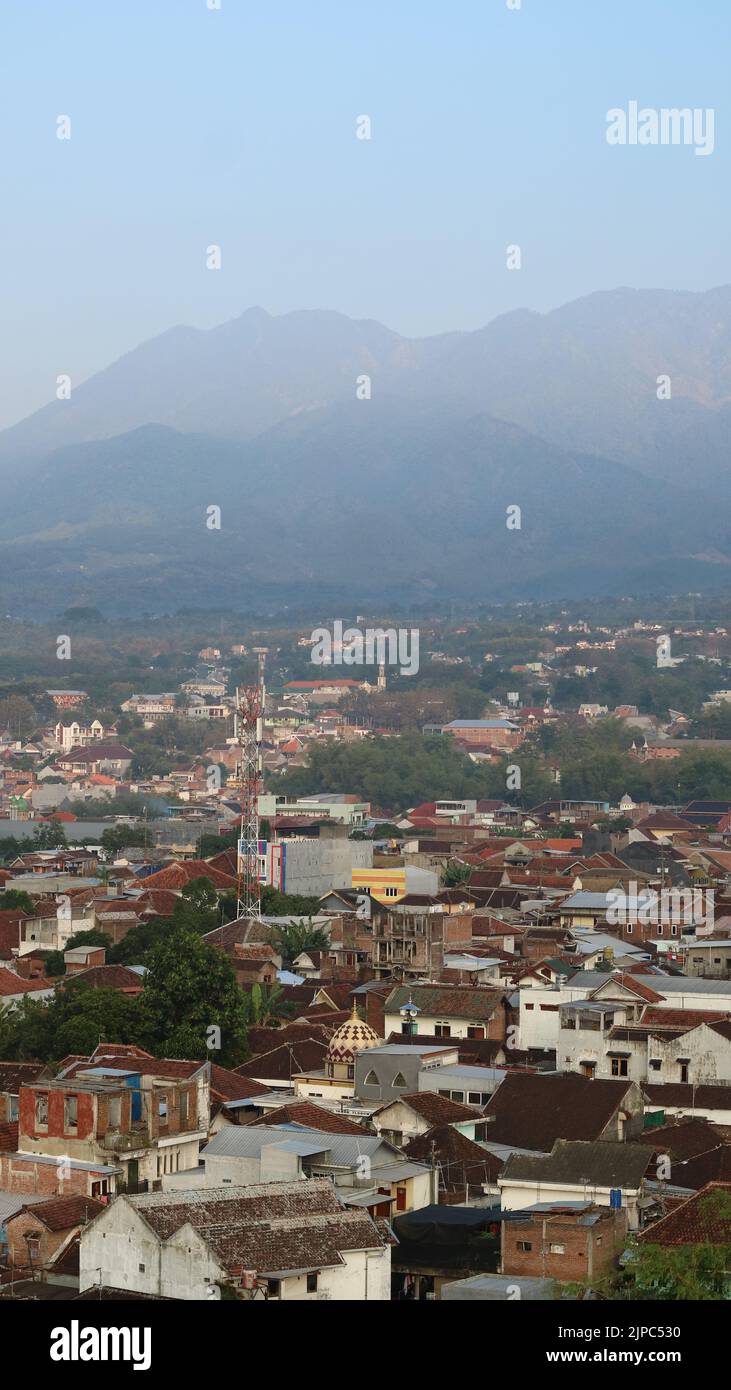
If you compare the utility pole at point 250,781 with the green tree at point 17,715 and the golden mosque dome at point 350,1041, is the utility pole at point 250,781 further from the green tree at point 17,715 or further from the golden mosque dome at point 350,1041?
the green tree at point 17,715

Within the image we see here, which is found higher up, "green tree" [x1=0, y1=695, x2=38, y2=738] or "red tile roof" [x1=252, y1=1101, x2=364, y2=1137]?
"red tile roof" [x1=252, y1=1101, x2=364, y2=1137]

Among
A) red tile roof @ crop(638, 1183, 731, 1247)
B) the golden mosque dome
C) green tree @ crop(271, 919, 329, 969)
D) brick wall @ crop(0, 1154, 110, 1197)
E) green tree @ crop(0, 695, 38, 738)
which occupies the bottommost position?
green tree @ crop(0, 695, 38, 738)

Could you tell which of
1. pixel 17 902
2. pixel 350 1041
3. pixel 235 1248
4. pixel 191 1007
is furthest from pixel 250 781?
pixel 235 1248

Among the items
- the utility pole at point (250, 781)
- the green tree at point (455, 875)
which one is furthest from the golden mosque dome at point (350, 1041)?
the green tree at point (455, 875)

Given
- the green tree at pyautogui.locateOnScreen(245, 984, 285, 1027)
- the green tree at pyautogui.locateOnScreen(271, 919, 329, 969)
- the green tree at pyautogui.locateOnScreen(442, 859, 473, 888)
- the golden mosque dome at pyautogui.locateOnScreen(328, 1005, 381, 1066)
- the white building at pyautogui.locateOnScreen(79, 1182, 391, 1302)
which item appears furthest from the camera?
the green tree at pyautogui.locateOnScreen(442, 859, 473, 888)

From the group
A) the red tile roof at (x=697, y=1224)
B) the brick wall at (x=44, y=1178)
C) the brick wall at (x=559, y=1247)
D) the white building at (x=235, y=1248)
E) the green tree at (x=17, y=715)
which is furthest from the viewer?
the green tree at (x=17, y=715)

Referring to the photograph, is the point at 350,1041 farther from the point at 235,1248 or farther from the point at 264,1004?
the point at 235,1248


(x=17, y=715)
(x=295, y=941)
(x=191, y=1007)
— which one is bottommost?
(x=17, y=715)

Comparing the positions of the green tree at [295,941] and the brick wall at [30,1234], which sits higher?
the brick wall at [30,1234]

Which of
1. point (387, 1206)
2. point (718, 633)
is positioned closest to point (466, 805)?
point (387, 1206)

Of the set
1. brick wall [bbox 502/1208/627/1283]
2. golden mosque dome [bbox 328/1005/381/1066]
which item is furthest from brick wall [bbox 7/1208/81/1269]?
golden mosque dome [bbox 328/1005/381/1066]

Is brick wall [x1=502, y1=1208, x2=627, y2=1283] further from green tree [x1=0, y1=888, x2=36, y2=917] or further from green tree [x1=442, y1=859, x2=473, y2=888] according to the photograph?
green tree [x1=442, y1=859, x2=473, y2=888]

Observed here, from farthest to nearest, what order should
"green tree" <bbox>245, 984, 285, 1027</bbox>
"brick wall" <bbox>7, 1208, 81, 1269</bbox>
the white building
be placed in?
"green tree" <bbox>245, 984, 285, 1027</bbox> → "brick wall" <bbox>7, 1208, 81, 1269</bbox> → the white building
